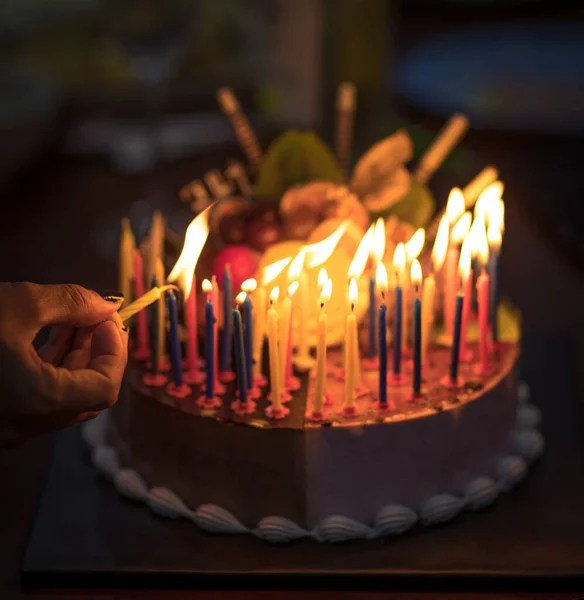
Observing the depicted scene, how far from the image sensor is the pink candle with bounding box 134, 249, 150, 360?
5.24 feet

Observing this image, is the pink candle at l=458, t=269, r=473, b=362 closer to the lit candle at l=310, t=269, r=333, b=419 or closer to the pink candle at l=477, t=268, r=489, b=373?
the pink candle at l=477, t=268, r=489, b=373

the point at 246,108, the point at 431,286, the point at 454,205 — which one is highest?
the point at 246,108

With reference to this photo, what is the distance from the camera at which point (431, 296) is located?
160cm

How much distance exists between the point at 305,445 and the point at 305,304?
216mm

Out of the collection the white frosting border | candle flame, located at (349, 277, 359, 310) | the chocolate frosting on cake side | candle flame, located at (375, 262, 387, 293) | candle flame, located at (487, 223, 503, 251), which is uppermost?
candle flame, located at (487, 223, 503, 251)

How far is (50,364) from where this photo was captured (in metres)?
1.21

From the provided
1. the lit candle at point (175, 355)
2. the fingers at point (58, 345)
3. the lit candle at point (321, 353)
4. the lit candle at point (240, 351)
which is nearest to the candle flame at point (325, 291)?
the lit candle at point (321, 353)

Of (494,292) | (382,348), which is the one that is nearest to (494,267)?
(494,292)

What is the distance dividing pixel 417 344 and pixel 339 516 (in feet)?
0.82

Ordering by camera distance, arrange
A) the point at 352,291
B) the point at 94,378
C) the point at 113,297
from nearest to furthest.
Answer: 1. the point at 94,378
2. the point at 113,297
3. the point at 352,291

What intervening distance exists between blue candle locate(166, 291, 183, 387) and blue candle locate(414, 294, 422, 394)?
319mm

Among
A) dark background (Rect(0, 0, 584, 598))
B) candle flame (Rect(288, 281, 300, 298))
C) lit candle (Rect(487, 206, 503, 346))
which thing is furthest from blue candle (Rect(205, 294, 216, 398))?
dark background (Rect(0, 0, 584, 598))

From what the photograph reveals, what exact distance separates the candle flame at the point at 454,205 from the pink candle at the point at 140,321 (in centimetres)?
46

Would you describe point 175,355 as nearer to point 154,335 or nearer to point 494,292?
point 154,335
